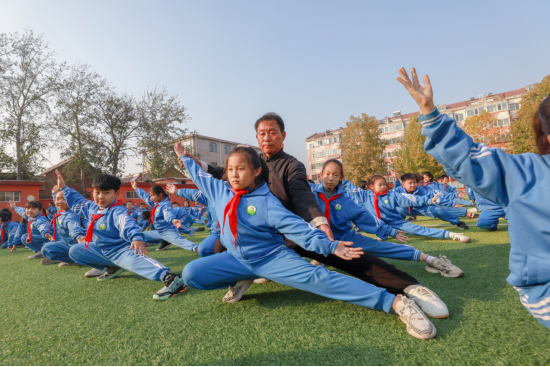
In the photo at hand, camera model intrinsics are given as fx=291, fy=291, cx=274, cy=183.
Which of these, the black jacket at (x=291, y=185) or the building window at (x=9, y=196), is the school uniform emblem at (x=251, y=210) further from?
the building window at (x=9, y=196)

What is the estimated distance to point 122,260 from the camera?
358cm

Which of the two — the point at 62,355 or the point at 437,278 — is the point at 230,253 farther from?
the point at 437,278

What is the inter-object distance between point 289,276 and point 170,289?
1432 millimetres

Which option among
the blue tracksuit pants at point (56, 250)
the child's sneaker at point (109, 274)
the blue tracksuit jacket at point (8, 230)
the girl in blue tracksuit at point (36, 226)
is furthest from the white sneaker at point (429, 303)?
the blue tracksuit jacket at point (8, 230)

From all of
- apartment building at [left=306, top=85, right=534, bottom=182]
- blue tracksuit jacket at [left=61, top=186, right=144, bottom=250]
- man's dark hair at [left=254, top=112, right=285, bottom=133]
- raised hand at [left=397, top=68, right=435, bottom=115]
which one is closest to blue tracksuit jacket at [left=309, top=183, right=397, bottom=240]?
man's dark hair at [left=254, top=112, right=285, bottom=133]

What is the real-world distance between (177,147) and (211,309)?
192 centimetres

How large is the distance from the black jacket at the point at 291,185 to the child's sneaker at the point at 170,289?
1.39m

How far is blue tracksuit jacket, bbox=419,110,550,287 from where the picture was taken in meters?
1.36

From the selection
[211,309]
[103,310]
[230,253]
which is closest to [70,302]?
[103,310]

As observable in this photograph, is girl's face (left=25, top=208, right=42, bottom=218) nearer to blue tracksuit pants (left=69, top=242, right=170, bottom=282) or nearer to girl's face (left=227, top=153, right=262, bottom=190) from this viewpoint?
blue tracksuit pants (left=69, top=242, right=170, bottom=282)

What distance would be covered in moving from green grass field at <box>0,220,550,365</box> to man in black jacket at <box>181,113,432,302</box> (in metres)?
0.30

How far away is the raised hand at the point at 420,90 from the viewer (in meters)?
1.45

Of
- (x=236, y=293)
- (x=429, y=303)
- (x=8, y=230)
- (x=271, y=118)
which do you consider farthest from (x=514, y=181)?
(x=8, y=230)

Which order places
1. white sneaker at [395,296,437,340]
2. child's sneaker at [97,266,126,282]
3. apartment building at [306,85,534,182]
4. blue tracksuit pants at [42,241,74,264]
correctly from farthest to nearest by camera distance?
1. apartment building at [306,85,534,182]
2. blue tracksuit pants at [42,241,74,264]
3. child's sneaker at [97,266,126,282]
4. white sneaker at [395,296,437,340]
